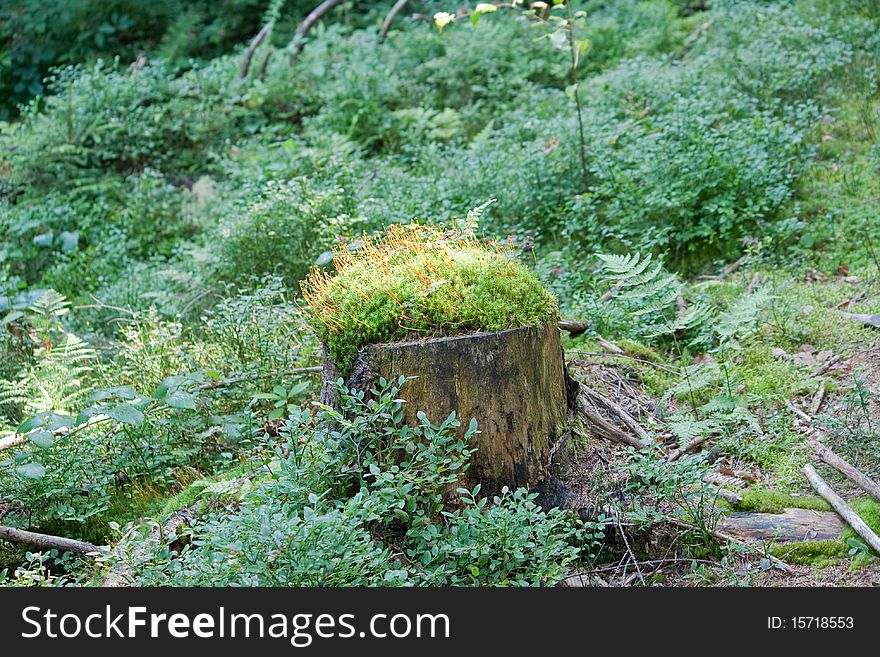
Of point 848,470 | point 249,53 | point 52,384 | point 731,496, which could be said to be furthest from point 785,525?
point 249,53

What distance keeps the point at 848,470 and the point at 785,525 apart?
0.44 metres

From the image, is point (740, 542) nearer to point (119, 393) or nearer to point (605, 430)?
point (605, 430)

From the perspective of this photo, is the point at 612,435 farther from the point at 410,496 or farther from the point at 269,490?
the point at 269,490

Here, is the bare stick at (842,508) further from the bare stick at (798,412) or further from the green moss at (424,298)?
the green moss at (424,298)

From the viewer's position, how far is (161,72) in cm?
1202

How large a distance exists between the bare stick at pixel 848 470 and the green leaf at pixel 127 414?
3486mm

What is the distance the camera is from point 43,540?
447 centimetres

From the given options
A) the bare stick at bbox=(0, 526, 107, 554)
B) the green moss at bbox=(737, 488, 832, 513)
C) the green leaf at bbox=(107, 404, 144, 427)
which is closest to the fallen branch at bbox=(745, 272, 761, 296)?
the green moss at bbox=(737, 488, 832, 513)

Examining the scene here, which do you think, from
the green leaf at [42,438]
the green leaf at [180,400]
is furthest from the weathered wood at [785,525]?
the green leaf at [42,438]

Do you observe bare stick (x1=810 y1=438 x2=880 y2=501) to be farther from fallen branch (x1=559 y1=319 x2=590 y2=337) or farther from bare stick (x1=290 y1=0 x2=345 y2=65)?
bare stick (x1=290 y1=0 x2=345 y2=65)

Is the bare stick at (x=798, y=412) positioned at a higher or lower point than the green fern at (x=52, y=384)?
lower

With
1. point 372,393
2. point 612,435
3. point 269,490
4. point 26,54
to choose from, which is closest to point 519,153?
point 612,435

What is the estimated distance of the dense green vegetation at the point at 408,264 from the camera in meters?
3.54

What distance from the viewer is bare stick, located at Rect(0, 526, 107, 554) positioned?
4402mm
